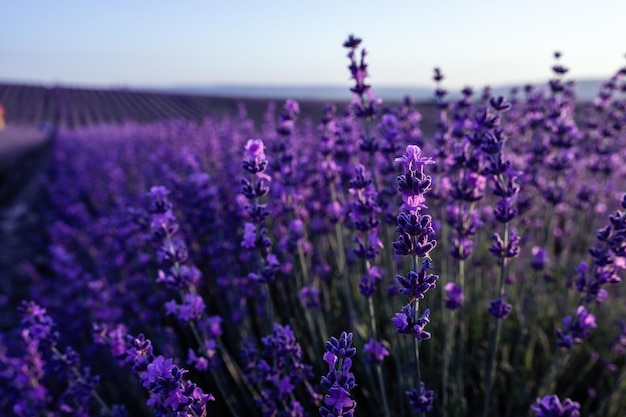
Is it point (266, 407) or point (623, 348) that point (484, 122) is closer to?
point (266, 407)

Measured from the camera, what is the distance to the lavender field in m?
1.62

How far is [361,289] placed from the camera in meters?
1.75

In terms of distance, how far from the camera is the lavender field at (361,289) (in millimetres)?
1619

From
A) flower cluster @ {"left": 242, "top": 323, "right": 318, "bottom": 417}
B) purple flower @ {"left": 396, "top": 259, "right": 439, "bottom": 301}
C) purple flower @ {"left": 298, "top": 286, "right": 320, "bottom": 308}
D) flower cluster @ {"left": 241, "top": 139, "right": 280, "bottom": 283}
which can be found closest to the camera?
purple flower @ {"left": 396, "top": 259, "right": 439, "bottom": 301}

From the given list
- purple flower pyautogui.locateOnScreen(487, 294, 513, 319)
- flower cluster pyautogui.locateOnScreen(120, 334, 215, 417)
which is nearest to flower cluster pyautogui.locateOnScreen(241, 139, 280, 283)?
flower cluster pyautogui.locateOnScreen(120, 334, 215, 417)

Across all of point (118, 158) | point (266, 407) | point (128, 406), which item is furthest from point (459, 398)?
point (118, 158)

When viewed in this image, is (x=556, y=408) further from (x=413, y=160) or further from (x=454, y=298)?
(x=454, y=298)

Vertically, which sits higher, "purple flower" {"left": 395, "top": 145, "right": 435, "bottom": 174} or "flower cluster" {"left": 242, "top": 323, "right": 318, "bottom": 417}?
"purple flower" {"left": 395, "top": 145, "right": 435, "bottom": 174}

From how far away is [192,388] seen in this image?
119cm

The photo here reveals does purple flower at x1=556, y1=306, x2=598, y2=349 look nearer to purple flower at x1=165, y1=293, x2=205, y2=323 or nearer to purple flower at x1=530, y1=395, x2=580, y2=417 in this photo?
purple flower at x1=530, y1=395, x2=580, y2=417

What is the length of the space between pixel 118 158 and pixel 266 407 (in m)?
8.94

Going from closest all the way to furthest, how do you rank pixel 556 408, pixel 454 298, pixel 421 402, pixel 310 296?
pixel 556 408 → pixel 421 402 → pixel 454 298 → pixel 310 296

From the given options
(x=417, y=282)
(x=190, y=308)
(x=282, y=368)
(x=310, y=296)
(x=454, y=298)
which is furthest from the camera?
(x=310, y=296)

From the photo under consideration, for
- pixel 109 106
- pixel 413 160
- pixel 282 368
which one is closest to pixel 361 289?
pixel 282 368
